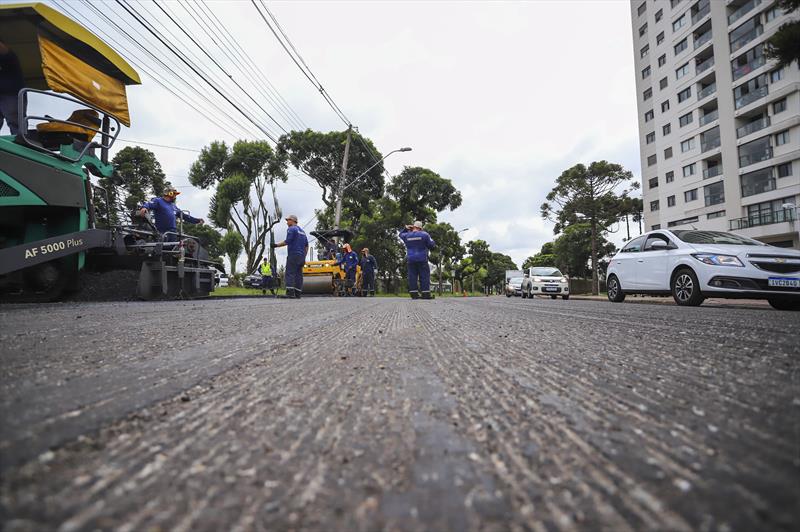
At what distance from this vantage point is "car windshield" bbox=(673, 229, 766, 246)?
6316 millimetres

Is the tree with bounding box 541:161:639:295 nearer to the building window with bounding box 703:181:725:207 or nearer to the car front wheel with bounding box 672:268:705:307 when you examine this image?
the building window with bounding box 703:181:725:207

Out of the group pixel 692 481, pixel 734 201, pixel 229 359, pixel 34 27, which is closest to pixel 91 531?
pixel 692 481

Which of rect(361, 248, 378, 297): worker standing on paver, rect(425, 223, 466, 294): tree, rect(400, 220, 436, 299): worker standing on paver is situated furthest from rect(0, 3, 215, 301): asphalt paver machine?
rect(425, 223, 466, 294): tree

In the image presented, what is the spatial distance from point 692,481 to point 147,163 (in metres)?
36.7

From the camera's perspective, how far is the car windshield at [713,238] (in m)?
6.32

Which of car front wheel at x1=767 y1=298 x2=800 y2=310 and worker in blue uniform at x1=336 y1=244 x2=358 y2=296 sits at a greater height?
worker in blue uniform at x1=336 y1=244 x2=358 y2=296

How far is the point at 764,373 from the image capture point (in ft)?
3.87

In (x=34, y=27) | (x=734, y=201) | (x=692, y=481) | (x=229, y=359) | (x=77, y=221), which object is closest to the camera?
(x=692, y=481)

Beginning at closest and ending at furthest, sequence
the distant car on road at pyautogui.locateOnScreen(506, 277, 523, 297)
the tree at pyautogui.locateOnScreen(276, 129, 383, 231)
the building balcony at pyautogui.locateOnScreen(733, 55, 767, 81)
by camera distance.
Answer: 1. the distant car on road at pyautogui.locateOnScreen(506, 277, 523, 297)
2. the building balcony at pyautogui.locateOnScreen(733, 55, 767, 81)
3. the tree at pyautogui.locateOnScreen(276, 129, 383, 231)

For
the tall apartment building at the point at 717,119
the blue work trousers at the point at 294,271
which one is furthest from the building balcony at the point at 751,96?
the blue work trousers at the point at 294,271

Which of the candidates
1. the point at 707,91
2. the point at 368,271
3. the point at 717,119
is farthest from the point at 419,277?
the point at 707,91

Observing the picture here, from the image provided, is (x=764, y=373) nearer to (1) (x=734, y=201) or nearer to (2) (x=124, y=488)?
(2) (x=124, y=488)

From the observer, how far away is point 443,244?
36.6 metres

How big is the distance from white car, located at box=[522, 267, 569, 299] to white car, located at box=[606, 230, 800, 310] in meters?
8.49
